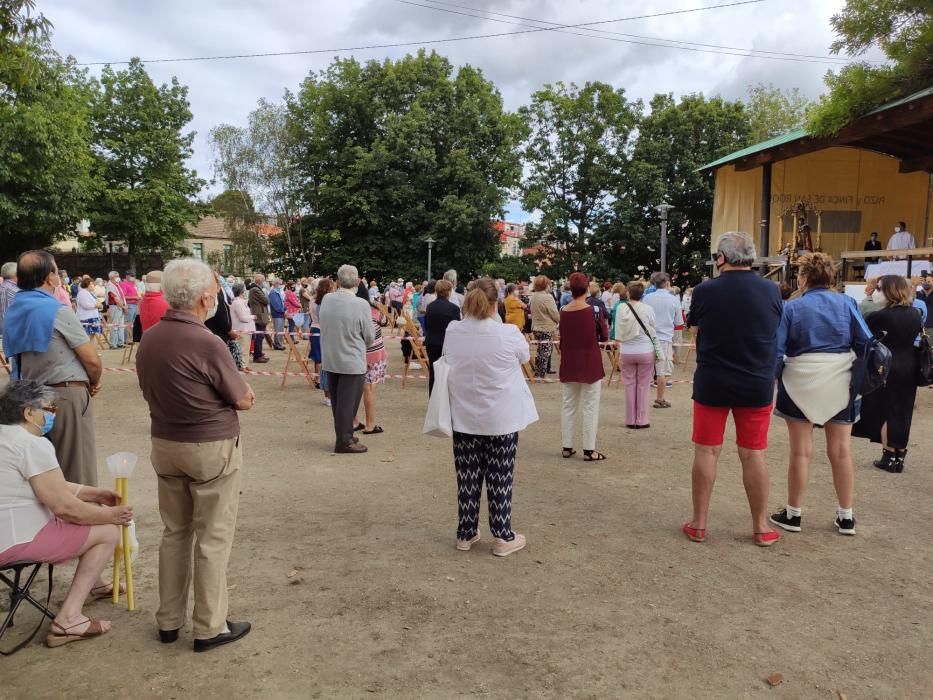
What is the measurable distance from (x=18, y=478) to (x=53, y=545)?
0.34 meters

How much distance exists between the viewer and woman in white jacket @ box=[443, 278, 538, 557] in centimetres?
418

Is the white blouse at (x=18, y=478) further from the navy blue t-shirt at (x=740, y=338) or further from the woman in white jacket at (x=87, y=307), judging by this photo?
the woman in white jacket at (x=87, y=307)

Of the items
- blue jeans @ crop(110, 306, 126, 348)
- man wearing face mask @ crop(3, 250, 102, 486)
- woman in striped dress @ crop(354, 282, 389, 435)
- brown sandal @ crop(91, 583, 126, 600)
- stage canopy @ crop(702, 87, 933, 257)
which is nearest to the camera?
brown sandal @ crop(91, 583, 126, 600)

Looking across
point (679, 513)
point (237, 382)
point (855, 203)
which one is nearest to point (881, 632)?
point (679, 513)

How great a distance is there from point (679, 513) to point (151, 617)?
3.50m

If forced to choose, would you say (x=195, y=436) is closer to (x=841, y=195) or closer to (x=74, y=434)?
(x=74, y=434)

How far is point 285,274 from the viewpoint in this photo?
3894 cm

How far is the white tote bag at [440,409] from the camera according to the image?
4200 mm

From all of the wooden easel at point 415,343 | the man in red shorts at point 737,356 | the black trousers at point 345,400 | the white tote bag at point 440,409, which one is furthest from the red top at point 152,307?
the wooden easel at point 415,343

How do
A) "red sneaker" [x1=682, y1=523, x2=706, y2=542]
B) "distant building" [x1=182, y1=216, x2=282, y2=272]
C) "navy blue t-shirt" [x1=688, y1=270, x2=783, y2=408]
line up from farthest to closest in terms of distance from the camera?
"distant building" [x1=182, y1=216, x2=282, y2=272] → "red sneaker" [x1=682, y1=523, x2=706, y2=542] → "navy blue t-shirt" [x1=688, y1=270, x2=783, y2=408]

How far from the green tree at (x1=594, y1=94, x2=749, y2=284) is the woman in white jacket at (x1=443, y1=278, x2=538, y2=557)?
29.5 metres

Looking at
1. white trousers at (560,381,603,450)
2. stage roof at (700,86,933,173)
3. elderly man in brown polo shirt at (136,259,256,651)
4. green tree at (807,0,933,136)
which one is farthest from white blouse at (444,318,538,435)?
green tree at (807,0,933,136)

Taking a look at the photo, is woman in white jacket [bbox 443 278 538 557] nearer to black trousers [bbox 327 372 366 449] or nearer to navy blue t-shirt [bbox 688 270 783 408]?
navy blue t-shirt [bbox 688 270 783 408]

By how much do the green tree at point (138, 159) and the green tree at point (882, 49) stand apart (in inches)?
1331
